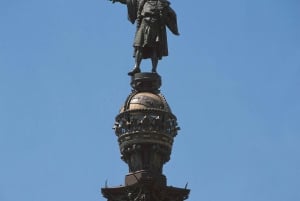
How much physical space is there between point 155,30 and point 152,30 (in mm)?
99

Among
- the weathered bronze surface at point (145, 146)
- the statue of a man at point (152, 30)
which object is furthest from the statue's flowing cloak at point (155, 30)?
the weathered bronze surface at point (145, 146)

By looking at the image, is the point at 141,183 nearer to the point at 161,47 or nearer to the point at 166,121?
the point at 166,121

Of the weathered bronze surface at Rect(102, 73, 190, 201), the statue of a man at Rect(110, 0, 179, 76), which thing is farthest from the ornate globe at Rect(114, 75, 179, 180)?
the statue of a man at Rect(110, 0, 179, 76)

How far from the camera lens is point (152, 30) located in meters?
26.4

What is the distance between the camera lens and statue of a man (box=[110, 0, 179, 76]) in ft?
86.5

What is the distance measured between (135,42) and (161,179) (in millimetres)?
4030

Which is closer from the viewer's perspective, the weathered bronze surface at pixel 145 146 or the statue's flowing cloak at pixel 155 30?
the weathered bronze surface at pixel 145 146

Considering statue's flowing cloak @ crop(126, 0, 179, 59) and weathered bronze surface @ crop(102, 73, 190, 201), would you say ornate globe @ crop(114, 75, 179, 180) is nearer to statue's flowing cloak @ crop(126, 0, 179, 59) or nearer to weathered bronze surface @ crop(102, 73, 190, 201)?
weathered bronze surface @ crop(102, 73, 190, 201)

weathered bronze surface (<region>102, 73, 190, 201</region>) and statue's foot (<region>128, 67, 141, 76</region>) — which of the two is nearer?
weathered bronze surface (<region>102, 73, 190, 201</region>)

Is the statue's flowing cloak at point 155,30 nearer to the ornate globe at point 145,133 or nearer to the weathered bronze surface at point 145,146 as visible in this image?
the weathered bronze surface at point 145,146

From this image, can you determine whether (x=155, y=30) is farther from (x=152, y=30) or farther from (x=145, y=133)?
(x=145, y=133)

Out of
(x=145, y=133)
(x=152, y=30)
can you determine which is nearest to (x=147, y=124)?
(x=145, y=133)

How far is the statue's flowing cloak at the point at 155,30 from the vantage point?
26.4 metres

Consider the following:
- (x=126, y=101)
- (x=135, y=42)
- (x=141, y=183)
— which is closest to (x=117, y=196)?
(x=141, y=183)
